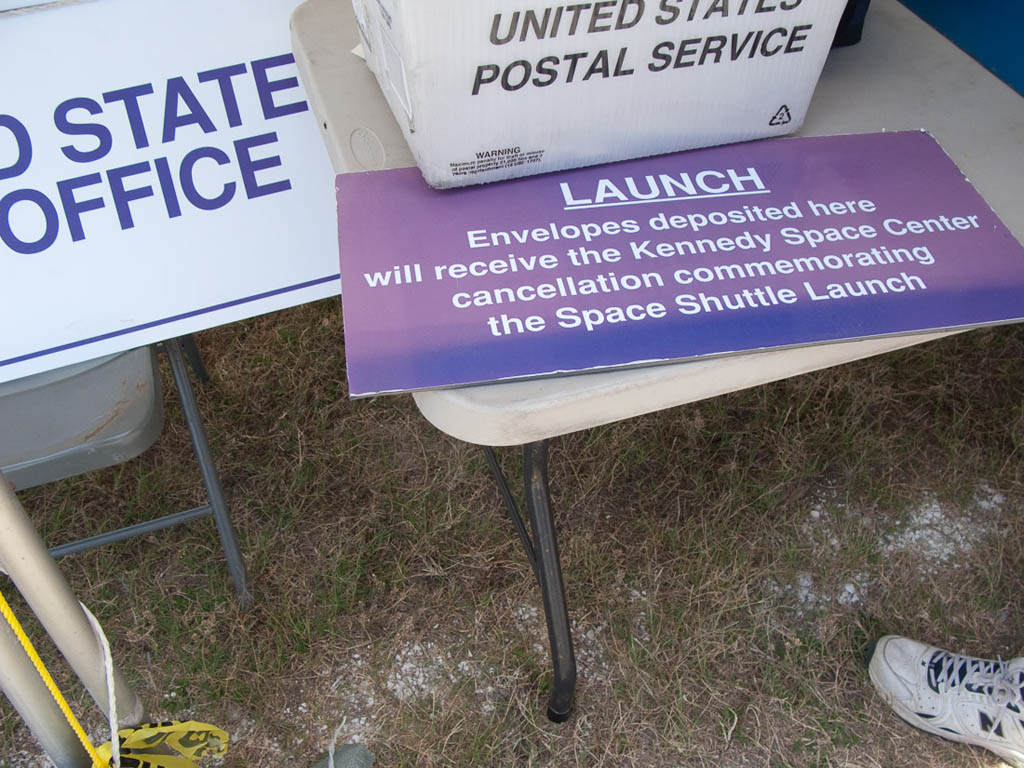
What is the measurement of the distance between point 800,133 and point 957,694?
962 mm

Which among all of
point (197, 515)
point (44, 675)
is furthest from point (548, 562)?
point (197, 515)

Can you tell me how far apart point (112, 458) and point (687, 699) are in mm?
955

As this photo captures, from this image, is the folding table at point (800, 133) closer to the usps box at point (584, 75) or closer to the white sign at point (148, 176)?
the usps box at point (584, 75)

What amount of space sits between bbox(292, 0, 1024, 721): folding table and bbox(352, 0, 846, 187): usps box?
8 centimetres

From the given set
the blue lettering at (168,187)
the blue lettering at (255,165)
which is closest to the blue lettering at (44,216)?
the blue lettering at (168,187)

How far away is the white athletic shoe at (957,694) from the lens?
132 cm

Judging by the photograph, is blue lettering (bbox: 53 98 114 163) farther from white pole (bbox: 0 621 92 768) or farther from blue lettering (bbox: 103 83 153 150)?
white pole (bbox: 0 621 92 768)

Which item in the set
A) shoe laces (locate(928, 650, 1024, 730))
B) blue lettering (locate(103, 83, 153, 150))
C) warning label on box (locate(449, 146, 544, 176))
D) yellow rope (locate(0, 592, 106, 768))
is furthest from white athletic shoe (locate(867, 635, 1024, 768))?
blue lettering (locate(103, 83, 153, 150))

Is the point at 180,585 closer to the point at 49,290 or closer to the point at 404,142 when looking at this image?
the point at 49,290

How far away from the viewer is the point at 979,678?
136cm

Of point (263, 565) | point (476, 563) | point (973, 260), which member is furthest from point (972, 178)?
point (263, 565)

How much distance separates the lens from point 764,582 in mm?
1527

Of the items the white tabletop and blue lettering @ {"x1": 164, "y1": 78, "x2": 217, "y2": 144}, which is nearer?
the white tabletop

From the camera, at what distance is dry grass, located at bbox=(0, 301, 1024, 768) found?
137 cm
